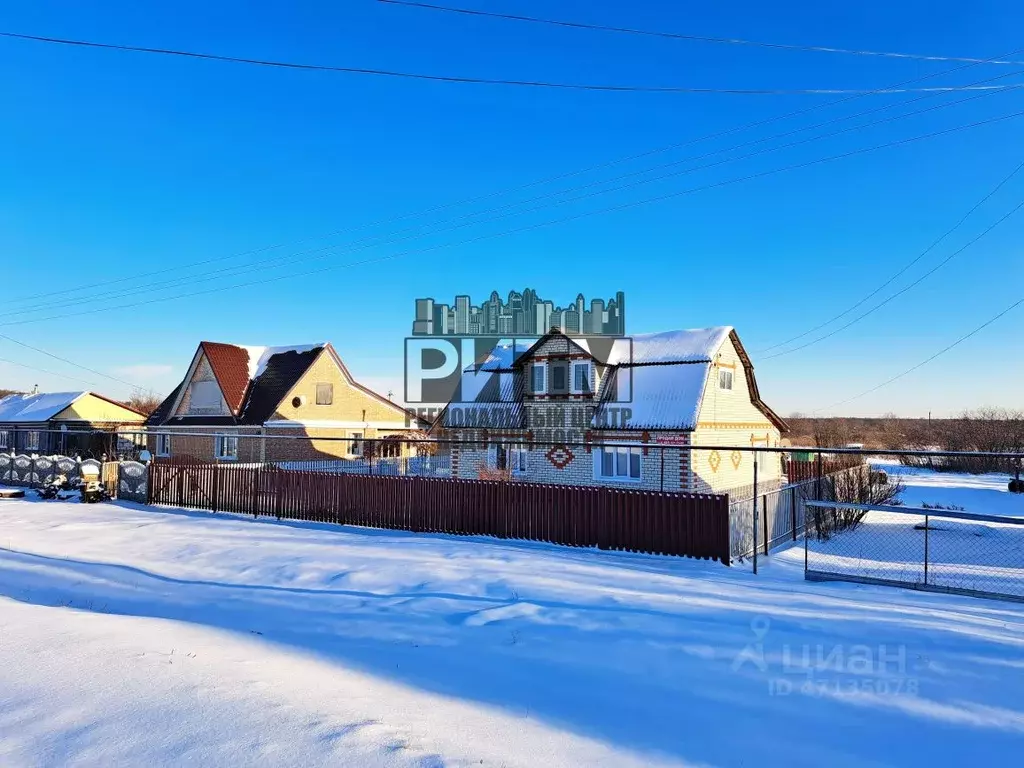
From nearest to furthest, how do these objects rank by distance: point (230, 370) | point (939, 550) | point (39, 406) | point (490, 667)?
point (490, 667)
point (939, 550)
point (230, 370)
point (39, 406)

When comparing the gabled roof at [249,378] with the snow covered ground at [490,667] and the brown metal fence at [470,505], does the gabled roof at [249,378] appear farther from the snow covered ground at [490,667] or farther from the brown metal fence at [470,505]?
the snow covered ground at [490,667]

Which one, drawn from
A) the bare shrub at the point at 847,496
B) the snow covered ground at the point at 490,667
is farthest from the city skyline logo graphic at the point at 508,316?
the snow covered ground at the point at 490,667

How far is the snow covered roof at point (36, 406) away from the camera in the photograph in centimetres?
3862

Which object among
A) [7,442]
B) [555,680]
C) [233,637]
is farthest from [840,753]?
[7,442]

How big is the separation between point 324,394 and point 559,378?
15.6m

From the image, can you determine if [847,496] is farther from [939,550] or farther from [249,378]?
[249,378]

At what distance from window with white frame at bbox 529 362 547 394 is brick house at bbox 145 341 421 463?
1034cm

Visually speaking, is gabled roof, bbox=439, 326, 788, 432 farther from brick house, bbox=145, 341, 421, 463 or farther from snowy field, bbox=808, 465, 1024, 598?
brick house, bbox=145, 341, 421, 463

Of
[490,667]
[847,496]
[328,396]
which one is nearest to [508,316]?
[328,396]

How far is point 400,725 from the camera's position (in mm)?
4113

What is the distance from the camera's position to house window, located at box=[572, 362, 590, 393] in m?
22.6

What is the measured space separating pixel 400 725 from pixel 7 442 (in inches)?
1919

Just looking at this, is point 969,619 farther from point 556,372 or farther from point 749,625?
point 556,372

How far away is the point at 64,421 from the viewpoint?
38156mm
